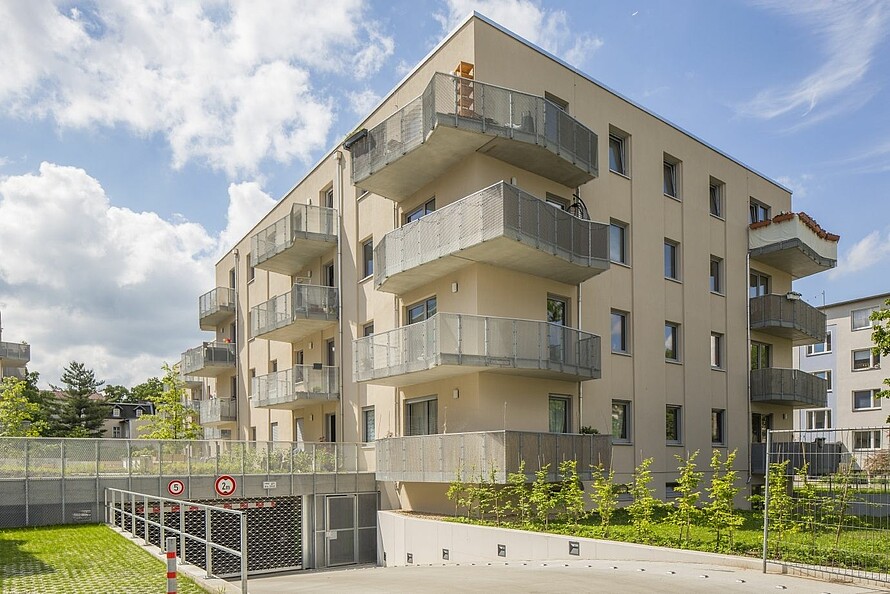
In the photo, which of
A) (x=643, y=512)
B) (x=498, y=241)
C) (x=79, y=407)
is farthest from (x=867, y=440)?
(x=79, y=407)

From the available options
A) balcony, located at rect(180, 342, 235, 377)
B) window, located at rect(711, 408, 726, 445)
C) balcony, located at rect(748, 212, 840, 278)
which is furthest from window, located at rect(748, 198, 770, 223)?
balcony, located at rect(180, 342, 235, 377)

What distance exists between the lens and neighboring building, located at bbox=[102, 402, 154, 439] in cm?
8062

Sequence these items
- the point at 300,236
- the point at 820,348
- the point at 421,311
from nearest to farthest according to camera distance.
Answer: the point at 421,311 → the point at 300,236 → the point at 820,348

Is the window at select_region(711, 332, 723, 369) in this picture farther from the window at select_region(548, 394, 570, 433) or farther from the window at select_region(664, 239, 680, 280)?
the window at select_region(548, 394, 570, 433)

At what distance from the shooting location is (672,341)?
26375 mm

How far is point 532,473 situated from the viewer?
18547 millimetres

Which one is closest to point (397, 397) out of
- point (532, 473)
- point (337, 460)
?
point (337, 460)

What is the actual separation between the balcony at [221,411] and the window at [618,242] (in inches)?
904

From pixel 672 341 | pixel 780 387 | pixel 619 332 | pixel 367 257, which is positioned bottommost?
pixel 780 387

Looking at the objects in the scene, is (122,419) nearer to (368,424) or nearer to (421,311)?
(368,424)

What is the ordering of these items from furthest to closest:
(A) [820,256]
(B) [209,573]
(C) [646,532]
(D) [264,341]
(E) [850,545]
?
(D) [264,341] → (A) [820,256] → (C) [646,532] → (B) [209,573] → (E) [850,545]

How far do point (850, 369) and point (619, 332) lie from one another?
102ft

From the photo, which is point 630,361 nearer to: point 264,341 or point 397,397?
point 397,397

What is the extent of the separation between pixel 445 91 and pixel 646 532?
36.7 ft
